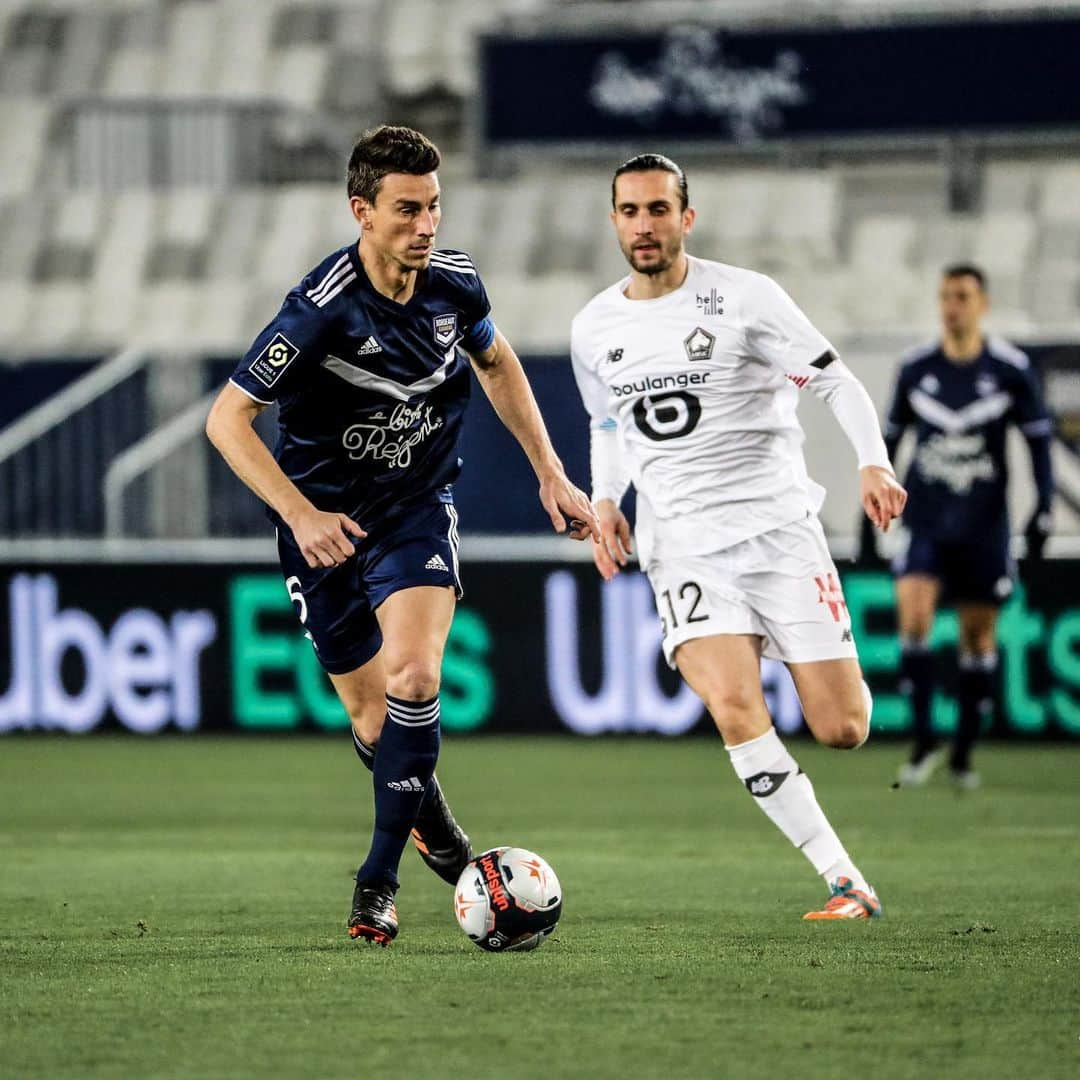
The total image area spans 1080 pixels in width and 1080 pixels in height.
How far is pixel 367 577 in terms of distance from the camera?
570 centimetres

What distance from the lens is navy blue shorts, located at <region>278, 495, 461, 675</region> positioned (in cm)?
562

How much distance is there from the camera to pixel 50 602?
13.0m

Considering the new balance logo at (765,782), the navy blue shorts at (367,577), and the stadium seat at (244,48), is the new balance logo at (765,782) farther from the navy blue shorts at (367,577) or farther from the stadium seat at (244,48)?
the stadium seat at (244,48)

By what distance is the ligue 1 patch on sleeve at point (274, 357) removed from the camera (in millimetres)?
5340

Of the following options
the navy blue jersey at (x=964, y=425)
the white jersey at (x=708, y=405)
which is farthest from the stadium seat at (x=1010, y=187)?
the white jersey at (x=708, y=405)

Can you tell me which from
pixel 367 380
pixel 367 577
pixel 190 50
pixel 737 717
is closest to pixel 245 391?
pixel 367 380

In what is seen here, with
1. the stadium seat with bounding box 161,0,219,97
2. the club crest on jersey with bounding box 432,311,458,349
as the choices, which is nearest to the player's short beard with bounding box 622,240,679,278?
the club crest on jersey with bounding box 432,311,458,349

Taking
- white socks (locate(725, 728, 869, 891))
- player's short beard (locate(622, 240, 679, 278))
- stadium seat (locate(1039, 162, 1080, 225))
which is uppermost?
stadium seat (locate(1039, 162, 1080, 225))

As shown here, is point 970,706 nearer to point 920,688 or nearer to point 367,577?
point 920,688

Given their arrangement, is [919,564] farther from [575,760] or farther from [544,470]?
[544,470]

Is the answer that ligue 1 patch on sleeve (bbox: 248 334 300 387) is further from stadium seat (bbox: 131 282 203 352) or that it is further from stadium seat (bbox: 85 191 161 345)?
stadium seat (bbox: 85 191 161 345)

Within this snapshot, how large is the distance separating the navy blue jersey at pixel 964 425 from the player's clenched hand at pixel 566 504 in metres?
4.41

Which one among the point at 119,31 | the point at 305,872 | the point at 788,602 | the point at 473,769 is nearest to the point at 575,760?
the point at 473,769

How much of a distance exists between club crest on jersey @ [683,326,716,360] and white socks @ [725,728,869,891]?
105 cm
